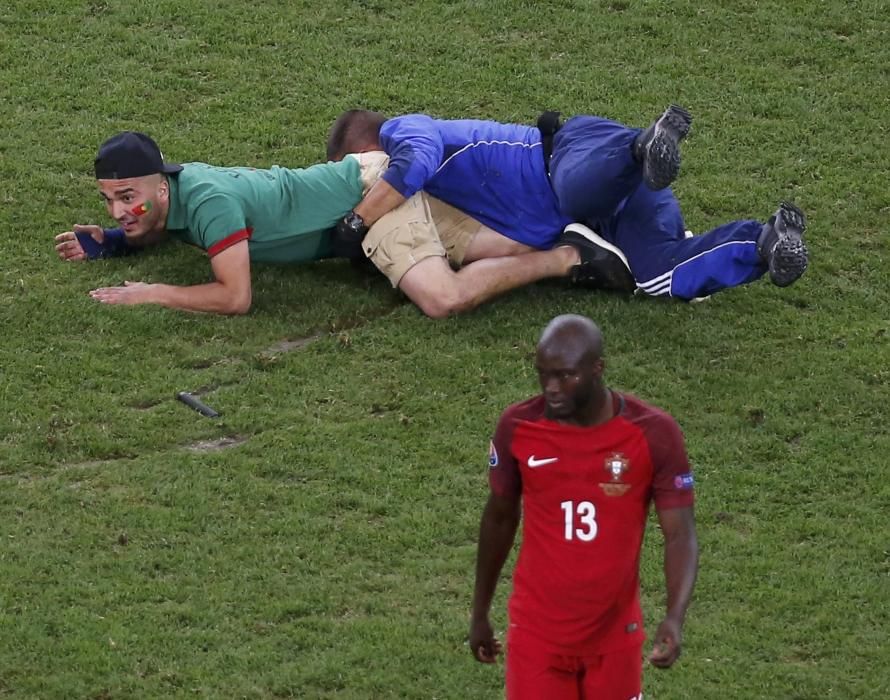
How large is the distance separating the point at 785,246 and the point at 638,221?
1.12m

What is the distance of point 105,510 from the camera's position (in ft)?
28.0

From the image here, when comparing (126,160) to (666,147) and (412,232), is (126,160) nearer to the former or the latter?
(412,232)

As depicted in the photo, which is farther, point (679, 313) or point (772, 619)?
point (679, 313)

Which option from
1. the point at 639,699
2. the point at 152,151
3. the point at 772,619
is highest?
the point at 152,151

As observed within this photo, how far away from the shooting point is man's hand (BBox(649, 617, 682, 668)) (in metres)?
5.78

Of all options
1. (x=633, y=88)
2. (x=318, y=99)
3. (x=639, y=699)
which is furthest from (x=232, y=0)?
(x=639, y=699)

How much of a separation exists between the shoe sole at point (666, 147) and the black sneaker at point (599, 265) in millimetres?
921

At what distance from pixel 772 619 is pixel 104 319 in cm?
420

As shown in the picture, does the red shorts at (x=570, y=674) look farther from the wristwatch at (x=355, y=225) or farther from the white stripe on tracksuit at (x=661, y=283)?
the wristwatch at (x=355, y=225)

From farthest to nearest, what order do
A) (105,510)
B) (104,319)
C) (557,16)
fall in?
(557,16), (104,319), (105,510)

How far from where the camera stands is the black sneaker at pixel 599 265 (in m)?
10.5

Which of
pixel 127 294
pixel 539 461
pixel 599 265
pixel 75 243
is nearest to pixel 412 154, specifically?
pixel 599 265

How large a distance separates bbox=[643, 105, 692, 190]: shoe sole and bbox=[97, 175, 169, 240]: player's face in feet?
8.93

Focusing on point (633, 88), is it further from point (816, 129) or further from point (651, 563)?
point (651, 563)
